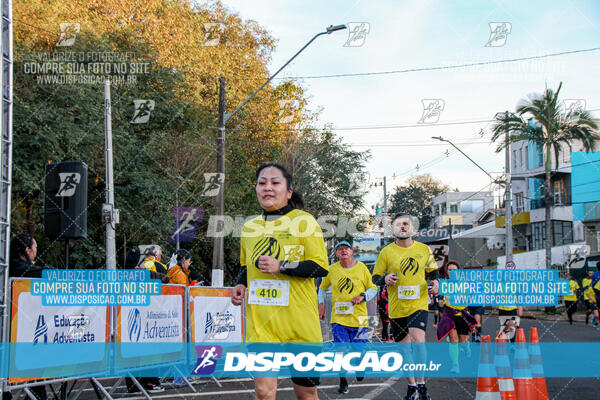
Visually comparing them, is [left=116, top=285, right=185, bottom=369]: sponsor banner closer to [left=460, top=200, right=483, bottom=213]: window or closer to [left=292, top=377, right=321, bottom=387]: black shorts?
[left=292, top=377, right=321, bottom=387]: black shorts

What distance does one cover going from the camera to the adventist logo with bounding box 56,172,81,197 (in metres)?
9.09

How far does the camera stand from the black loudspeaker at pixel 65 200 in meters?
9.12

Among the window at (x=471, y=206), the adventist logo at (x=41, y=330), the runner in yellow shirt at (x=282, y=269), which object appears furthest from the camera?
the window at (x=471, y=206)

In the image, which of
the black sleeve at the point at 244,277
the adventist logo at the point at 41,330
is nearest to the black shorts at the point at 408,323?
the black sleeve at the point at 244,277

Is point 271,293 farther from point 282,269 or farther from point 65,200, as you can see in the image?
point 65,200

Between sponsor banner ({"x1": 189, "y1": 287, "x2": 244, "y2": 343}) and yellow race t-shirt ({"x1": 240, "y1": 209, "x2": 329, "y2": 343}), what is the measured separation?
4898 mm

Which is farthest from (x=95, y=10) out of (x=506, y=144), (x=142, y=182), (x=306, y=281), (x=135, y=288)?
(x=306, y=281)

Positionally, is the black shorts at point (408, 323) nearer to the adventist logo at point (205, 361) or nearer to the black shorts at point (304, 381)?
the adventist logo at point (205, 361)

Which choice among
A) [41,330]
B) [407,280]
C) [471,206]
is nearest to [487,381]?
[407,280]

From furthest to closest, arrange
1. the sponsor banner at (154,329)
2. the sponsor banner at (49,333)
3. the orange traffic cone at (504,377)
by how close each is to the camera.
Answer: the sponsor banner at (154,329) < the sponsor banner at (49,333) < the orange traffic cone at (504,377)

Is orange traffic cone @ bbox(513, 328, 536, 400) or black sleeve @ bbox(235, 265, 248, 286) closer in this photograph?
black sleeve @ bbox(235, 265, 248, 286)

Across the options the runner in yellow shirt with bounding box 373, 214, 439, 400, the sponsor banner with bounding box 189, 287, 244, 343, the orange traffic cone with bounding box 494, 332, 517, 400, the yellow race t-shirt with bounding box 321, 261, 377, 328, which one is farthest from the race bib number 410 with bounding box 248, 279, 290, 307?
the sponsor banner with bounding box 189, 287, 244, 343

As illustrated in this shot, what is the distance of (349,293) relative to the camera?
9328 mm

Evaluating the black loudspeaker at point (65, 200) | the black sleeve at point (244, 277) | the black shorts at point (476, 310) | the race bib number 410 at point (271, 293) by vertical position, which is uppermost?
the black loudspeaker at point (65, 200)
